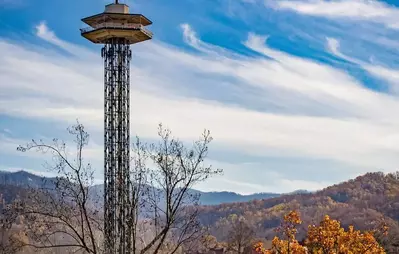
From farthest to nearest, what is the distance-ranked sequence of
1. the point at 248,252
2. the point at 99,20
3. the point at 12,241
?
the point at 248,252
the point at 99,20
the point at 12,241

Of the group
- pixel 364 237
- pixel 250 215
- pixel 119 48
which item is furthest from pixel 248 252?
pixel 250 215

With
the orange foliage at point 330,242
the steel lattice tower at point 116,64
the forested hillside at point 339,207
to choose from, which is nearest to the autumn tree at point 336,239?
the orange foliage at point 330,242

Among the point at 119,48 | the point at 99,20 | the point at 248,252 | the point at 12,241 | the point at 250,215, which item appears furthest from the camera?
the point at 250,215

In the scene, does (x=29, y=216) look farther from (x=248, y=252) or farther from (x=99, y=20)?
(x=248, y=252)

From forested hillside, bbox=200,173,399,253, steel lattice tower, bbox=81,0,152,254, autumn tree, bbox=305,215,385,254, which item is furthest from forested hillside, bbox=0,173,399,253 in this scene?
autumn tree, bbox=305,215,385,254

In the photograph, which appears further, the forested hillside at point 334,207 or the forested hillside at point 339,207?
the forested hillside at point 339,207

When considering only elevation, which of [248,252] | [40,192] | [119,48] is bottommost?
[248,252]

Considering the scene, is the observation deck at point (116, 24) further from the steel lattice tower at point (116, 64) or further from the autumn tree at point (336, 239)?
the autumn tree at point (336, 239)

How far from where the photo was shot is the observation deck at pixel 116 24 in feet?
113

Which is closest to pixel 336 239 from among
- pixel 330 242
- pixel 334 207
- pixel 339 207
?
pixel 330 242

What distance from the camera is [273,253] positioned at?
12.8 meters

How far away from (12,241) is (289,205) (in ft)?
596

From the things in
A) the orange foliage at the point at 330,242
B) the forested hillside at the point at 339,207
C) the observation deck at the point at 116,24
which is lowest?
the orange foliage at the point at 330,242

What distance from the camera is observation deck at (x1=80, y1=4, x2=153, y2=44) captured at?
34.6m
